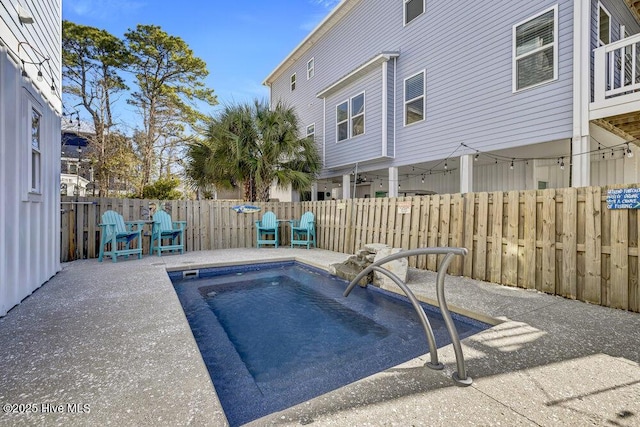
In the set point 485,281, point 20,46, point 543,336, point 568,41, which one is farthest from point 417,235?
point 20,46

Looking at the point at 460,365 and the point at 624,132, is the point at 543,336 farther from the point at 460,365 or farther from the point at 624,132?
the point at 624,132

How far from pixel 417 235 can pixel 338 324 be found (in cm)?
289

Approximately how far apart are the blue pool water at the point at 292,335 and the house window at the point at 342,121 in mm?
6512

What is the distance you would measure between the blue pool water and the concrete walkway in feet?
1.24

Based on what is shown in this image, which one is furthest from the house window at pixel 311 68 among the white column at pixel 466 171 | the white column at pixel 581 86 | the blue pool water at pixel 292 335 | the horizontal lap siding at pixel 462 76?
the blue pool water at pixel 292 335

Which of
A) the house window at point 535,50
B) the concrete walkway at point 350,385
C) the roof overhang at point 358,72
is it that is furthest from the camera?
the roof overhang at point 358,72

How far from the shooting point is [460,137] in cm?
728

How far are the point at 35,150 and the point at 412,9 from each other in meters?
9.02

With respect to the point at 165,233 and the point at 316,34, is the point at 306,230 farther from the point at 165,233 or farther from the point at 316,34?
the point at 316,34

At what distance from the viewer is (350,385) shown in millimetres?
1801

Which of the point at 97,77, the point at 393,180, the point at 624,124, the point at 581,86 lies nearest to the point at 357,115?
the point at 393,180

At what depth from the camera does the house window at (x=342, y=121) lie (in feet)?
34.0

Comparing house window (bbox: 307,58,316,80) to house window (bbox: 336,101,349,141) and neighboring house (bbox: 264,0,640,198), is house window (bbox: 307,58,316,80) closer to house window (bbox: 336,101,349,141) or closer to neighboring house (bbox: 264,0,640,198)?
neighboring house (bbox: 264,0,640,198)

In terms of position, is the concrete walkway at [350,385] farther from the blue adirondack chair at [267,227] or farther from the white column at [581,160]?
the blue adirondack chair at [267,227]
